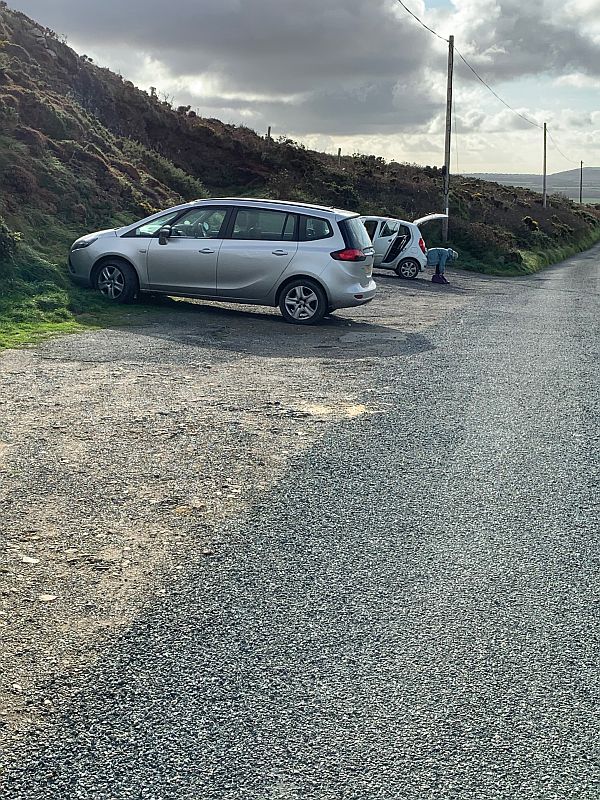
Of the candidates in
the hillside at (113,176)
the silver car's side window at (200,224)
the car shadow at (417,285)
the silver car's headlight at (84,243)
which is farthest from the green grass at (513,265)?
the silver car's headlight at (84,243)

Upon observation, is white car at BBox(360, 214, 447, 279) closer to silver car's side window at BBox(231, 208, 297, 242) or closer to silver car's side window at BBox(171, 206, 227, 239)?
silver car's side window at BBox(231, 208, 297, 242)

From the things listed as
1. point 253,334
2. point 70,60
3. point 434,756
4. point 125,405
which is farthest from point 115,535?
point 70,60

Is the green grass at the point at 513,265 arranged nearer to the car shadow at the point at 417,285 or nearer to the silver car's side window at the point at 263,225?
the car shadow at the point at 417,285

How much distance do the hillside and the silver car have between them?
3.52 feet

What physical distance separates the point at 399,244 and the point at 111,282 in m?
14.9

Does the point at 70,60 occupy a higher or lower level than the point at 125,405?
higher

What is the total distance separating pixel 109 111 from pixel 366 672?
109 ft

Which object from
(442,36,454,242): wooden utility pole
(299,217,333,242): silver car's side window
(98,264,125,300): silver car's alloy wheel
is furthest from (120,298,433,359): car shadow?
(442,36,454,242): wooden utility pole

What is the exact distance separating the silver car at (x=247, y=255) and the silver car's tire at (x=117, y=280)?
2cm

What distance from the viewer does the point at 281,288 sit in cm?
1493

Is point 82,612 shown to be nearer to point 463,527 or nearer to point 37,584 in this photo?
point 37,584

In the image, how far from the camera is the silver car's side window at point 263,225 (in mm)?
14844

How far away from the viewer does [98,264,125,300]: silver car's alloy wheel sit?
15148mm

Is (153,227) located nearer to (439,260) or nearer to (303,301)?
(303,301)
